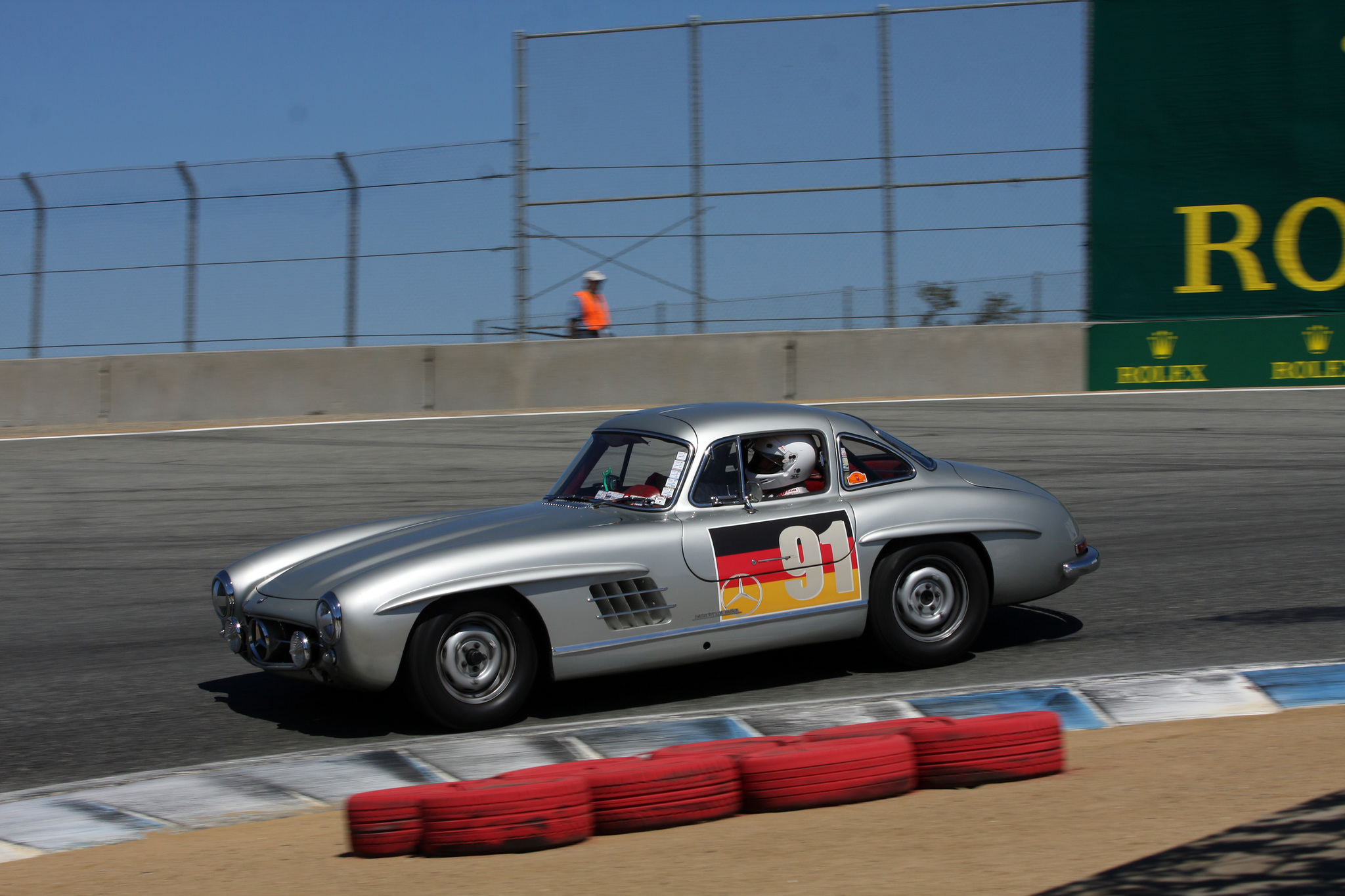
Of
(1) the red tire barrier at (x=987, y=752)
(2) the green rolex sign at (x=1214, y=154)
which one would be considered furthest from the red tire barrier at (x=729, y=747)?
(2) the green rolex sign at (x=1214, y=154)

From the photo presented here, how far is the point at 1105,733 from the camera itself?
5047 mm

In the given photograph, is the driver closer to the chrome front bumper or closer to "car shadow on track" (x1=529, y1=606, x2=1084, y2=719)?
"car shadow on track" (x1=529, y1=606, x2=1084, y2=719)

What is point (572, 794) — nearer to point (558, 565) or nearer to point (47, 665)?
point (558, 565)

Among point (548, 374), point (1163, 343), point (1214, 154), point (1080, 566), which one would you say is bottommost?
point (1080, 566)

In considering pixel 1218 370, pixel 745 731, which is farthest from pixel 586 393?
pixel 745 731

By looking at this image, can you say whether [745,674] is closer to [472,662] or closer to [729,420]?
[729,420]

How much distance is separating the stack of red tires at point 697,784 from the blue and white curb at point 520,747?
0.45 m

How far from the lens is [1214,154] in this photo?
15.0 metres

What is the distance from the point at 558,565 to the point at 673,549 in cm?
52

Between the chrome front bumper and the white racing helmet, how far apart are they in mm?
1425

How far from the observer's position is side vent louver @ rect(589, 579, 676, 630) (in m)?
5.41

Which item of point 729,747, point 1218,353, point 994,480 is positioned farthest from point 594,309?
point 729,747

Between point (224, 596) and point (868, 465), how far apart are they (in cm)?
301

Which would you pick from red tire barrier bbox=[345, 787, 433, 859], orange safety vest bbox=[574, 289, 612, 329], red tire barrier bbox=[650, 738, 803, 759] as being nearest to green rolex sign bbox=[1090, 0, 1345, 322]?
orange safety vest bbox=[574, 289, 612, 329]
